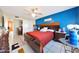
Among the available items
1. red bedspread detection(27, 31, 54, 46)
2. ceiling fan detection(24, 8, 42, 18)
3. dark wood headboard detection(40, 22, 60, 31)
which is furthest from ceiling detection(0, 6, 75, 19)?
red bedspread detection(27, 31, 54, 46)

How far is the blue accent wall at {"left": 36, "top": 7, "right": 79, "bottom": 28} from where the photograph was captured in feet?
5.24

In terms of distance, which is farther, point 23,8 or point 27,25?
point 27,25

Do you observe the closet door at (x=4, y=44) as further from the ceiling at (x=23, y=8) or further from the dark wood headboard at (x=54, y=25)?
the dark wood headboard at (x=54, y=25)

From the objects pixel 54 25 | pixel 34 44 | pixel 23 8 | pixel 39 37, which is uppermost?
pixel 23 8

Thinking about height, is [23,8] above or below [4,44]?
above

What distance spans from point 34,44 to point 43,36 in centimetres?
20

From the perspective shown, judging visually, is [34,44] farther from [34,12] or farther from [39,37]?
[34,12]

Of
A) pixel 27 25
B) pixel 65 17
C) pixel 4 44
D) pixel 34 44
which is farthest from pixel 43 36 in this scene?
pixel 4 44

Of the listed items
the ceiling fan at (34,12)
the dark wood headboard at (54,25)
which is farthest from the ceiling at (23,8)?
the dark wood headboard at (54,25)

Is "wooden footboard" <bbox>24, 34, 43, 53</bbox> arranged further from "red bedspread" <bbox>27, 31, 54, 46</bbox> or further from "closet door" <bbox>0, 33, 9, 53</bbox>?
"closet door" <bbox>0, 33, 9, 53</bbox>

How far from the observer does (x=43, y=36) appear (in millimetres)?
1637
